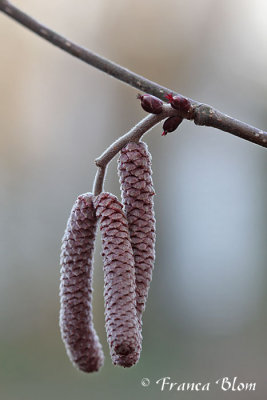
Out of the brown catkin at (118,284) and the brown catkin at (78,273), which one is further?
the brown catkin at (78,273)

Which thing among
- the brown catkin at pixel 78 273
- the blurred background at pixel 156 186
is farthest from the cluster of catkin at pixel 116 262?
the blurred background at pixel 156 186

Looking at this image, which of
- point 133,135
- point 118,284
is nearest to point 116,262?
point 118,284

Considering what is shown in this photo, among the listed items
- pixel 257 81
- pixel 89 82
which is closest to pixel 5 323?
pixel 89 82

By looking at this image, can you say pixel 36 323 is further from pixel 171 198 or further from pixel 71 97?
pixel 71 97

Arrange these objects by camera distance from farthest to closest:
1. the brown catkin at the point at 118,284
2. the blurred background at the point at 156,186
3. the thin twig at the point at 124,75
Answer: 1. the blurred background at the point at 156,186
2. the brown catkin at the point at 118,284
3. the thin twig at the point at 124,75

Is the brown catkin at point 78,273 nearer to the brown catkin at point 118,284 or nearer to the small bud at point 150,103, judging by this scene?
the brown catkin at point 118,284

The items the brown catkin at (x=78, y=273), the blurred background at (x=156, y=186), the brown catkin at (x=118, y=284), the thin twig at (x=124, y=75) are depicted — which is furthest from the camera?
the blurred background at (x=156, y=186)

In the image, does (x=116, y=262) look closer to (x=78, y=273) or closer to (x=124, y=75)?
(x=78, y=273)

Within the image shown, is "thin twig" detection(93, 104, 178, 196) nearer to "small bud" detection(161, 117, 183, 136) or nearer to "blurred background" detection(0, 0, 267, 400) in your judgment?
"small bud" detection(161, 117, 183, 136)
